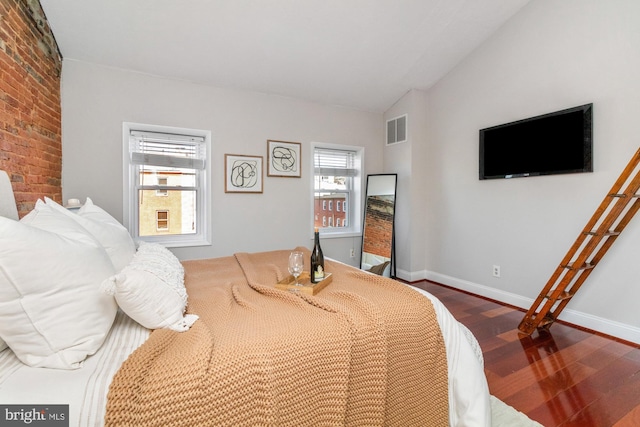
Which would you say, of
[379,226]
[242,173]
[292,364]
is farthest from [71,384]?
[379,226]

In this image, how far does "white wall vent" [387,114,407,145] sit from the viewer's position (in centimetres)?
417

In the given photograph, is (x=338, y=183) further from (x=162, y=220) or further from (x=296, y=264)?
(x=296, y=264)

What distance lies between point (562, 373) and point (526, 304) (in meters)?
1.22

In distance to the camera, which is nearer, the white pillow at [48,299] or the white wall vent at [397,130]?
the white pillow at [48,299]

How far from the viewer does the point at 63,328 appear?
3.01 ft

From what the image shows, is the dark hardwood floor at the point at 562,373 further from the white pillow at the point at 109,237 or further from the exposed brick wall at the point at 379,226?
the white pillow at the point at 109,237

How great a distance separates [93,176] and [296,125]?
7.47ft

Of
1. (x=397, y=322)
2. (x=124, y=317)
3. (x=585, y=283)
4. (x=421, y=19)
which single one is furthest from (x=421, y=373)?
(x=421, y=19)

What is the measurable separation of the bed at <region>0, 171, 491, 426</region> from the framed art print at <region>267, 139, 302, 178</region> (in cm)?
244

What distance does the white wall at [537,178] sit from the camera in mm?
2459

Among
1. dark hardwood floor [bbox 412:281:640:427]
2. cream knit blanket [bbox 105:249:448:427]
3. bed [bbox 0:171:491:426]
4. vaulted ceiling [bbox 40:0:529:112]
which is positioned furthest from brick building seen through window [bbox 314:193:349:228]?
bed [bbox 0:171:491:426]

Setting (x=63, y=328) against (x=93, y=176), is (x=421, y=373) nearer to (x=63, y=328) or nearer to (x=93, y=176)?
(x=63, y=328)

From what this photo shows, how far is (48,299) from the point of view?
0.90m

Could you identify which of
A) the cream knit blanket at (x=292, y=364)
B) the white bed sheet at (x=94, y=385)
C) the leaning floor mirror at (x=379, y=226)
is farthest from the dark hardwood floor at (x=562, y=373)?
the leaning floor mirror at (x=379, y=226)
